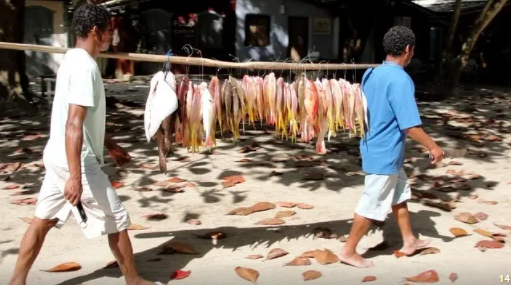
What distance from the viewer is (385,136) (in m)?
4.13

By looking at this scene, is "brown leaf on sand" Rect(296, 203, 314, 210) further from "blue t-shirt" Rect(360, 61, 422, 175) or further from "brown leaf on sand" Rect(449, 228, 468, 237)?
"blue t-shirt" Rect(360, 61, 422, 175)

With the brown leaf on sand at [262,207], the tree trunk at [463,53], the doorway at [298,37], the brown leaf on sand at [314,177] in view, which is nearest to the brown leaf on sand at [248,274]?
the brown leaf on sand at [262,207]

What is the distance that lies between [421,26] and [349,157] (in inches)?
786

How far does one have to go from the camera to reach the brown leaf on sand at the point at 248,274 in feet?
13.4

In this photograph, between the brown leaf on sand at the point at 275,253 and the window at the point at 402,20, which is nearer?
the brown leaf on sand at the point at 275,253

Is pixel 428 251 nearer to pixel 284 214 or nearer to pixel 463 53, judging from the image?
pixel 284 214

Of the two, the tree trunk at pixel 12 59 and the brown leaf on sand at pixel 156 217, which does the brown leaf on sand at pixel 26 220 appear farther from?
the tree trunk at pixel 12 59

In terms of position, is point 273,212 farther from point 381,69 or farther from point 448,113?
point 448,113

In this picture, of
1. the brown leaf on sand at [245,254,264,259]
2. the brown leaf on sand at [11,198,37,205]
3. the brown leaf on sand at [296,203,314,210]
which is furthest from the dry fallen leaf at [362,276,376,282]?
the brown leaf on sand at [11,198,37,205]

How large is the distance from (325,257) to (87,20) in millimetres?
2381

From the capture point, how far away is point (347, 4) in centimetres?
1772

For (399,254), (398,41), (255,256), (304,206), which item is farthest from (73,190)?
(304,206)

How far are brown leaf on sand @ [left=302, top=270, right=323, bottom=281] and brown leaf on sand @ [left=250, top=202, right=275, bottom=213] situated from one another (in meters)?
1.36

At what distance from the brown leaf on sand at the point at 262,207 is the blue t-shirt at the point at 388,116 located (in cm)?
152
